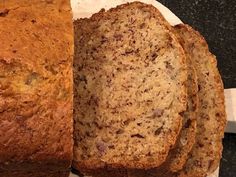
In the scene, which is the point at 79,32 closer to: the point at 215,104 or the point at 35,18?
the point at 35,18

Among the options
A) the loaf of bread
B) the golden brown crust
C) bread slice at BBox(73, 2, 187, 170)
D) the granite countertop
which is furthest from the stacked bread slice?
the granite countertop

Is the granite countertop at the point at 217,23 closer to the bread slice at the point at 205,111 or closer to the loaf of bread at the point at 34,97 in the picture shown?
the bread slice at the point at 205,111

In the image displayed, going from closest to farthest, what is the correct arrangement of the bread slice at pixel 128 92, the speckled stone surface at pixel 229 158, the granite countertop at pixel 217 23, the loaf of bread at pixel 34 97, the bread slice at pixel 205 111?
1. the loaf of bread at pixel 34 97
2. the bread slice at pixel 128 92
3. the bread slice at pixel 205 111
4. the speckled stone surface at pixel 229 158
5. the granite countertop at pixel 217 23

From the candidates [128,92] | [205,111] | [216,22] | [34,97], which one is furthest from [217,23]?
[34,97]

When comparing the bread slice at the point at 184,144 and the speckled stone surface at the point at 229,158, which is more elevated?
the bread slice at the point at 184,144

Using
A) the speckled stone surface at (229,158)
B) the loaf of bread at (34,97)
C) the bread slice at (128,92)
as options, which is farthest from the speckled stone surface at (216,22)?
the loaf of bread at (34,97)

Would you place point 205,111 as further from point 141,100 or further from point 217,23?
point 217,23

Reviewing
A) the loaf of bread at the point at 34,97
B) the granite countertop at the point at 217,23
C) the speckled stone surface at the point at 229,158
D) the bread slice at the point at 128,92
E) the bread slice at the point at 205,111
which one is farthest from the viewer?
the granite countertop at the point at 217,23

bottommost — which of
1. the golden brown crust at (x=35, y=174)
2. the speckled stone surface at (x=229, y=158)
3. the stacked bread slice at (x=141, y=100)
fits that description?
the speckled stone surface at (x=229, y=158)
